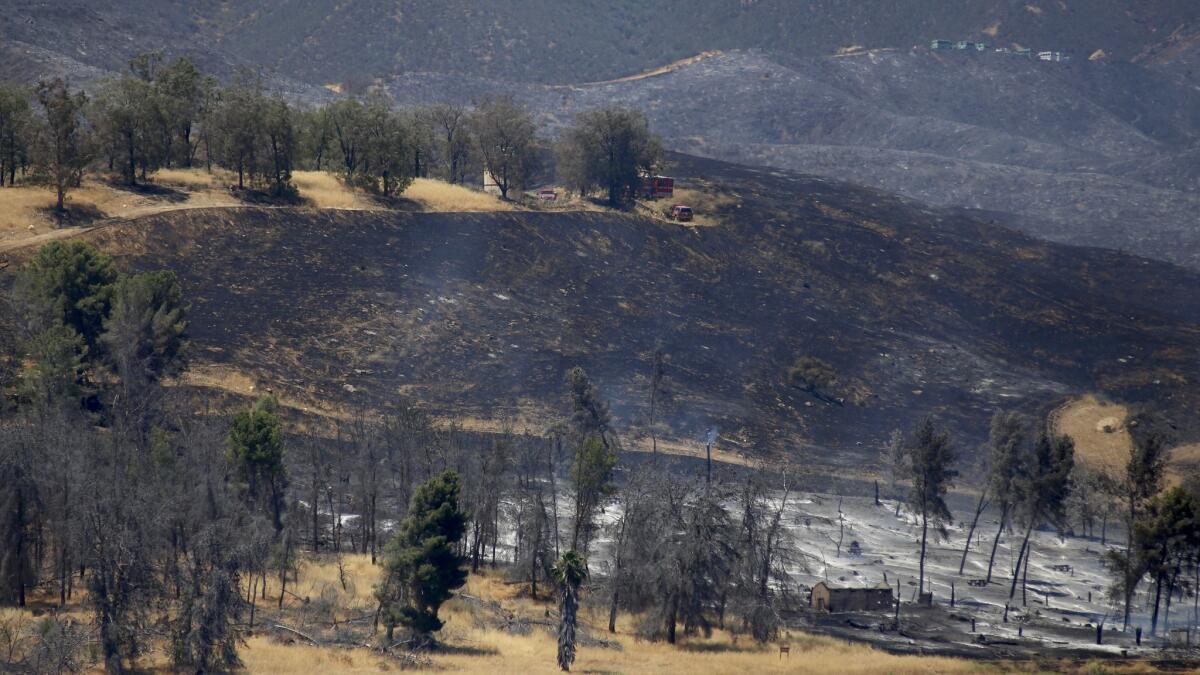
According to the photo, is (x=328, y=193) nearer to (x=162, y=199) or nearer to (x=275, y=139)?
(x=275, y=139)

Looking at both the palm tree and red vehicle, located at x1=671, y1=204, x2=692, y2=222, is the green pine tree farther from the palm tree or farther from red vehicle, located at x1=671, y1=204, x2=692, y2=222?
red vehicle, located at x1=671, y1=204, x2=692, y2=222

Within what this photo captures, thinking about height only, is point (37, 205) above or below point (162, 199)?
below

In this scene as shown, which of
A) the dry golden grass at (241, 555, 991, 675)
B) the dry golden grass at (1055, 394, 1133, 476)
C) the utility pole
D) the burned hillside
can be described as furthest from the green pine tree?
the dry golden grass at (1055, 394, 1133, 476)

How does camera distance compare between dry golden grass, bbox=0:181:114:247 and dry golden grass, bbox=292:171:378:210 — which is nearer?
dry golden grass, bbox=0:181:114:247

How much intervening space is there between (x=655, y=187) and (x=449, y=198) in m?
22.8

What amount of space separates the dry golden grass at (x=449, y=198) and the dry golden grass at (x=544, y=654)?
51.4 m

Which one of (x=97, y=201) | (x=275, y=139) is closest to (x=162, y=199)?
(x=97, y=201)

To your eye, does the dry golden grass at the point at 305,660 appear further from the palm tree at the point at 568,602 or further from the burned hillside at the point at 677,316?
the burned hillside at the point at 677,316

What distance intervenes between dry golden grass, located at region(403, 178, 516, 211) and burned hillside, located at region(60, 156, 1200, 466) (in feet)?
8.65

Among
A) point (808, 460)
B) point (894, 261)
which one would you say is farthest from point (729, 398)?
point (894, 261)

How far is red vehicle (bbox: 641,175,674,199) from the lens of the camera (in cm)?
11588

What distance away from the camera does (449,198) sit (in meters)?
102

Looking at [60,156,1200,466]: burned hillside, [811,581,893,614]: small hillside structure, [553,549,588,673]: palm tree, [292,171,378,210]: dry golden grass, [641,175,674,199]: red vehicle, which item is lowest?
[811,581,893,614]: small hillside structure

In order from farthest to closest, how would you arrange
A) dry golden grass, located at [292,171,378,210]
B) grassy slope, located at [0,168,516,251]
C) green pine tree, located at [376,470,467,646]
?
dry golden grass, located at [292,171,378,210] < grassy slope, located at [0,168,516,251] < green pine tree, located at [376,470,467,646]
